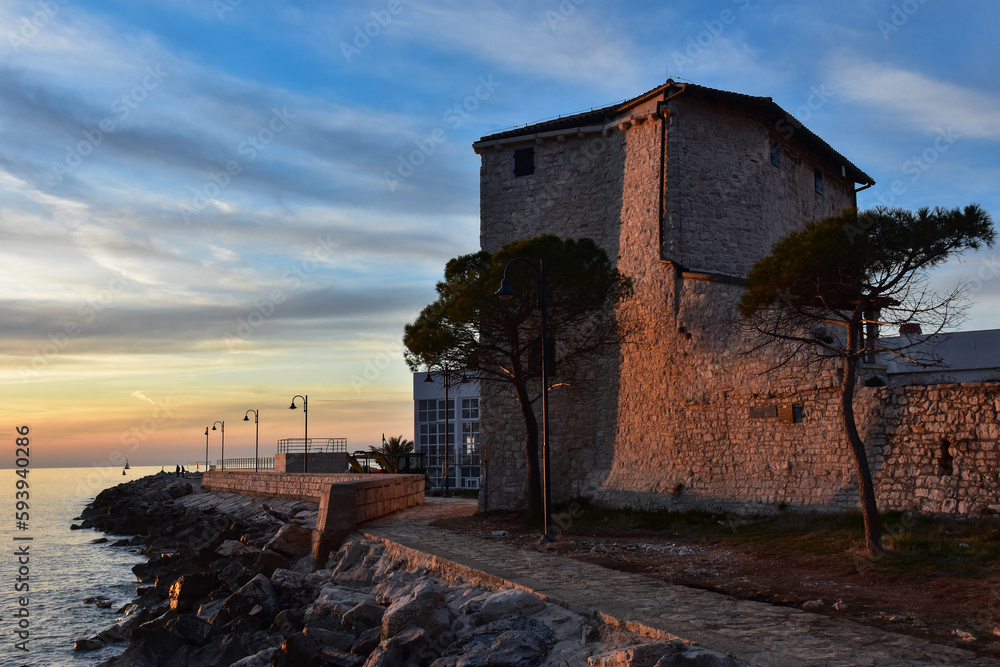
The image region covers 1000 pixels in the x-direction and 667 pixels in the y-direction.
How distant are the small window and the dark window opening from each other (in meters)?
13.6

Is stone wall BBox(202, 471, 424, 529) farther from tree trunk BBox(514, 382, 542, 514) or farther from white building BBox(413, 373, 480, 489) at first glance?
white building BBox(413, 373, 480, 489)

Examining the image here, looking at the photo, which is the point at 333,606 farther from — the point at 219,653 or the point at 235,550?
the point at 235,550

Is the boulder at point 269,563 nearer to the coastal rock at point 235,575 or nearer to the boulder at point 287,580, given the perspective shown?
the coastal rock at point 235,575

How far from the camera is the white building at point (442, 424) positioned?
1714 inches

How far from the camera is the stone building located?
15.5 metres

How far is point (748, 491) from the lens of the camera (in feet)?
52.3

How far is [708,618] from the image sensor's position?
7.75 m

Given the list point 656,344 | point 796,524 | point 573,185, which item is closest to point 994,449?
point 796,524

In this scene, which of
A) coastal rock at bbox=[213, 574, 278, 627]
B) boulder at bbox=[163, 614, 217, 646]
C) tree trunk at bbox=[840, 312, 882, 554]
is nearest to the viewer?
tree trunk at bbox=[840, 312, 882, 554]

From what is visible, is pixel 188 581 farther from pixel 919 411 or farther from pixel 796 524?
pixel 919 411

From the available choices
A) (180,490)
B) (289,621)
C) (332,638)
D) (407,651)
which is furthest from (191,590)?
(180,490)

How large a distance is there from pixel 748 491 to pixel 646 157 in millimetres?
9253

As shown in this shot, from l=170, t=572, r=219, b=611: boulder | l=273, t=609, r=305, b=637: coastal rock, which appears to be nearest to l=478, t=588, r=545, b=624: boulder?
l=273, t=609, r=305, b=637: coastal rock

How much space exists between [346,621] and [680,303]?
11.1m
